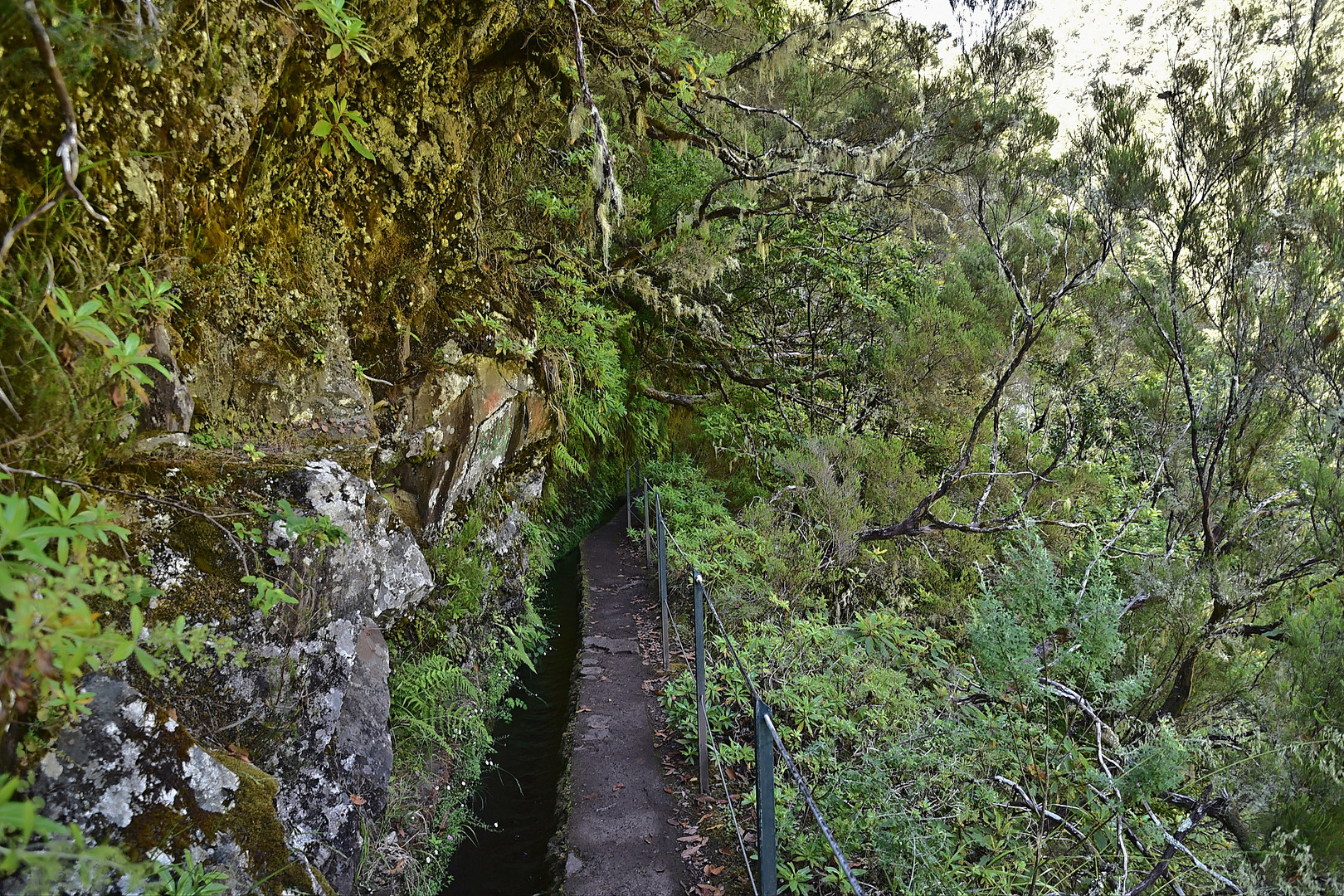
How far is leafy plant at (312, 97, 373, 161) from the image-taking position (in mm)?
3824

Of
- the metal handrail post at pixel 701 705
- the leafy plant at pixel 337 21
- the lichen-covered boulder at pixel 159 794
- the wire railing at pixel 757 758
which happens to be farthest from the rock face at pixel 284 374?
the wire railing at pixel 757 758

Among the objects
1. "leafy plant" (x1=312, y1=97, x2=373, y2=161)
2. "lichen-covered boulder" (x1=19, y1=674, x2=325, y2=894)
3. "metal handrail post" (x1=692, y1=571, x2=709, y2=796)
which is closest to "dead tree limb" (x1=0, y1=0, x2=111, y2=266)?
"lichen-covered boulder" (x1=19, y1=674, x2=325, y2=894)

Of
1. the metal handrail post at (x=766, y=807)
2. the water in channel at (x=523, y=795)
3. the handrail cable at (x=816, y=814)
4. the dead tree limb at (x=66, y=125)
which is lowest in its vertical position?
the water in channel at (x=523, y=795)

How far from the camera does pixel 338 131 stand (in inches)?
168

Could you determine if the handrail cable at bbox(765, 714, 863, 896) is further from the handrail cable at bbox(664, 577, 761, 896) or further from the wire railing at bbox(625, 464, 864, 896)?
the handrail cable at bbox(664, 577, 761, 896)

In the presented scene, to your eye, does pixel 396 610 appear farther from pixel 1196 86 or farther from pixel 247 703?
pixel 1196 86

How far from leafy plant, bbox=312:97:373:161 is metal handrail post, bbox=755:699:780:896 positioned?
3778 mm

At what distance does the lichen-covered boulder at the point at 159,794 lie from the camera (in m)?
2.18

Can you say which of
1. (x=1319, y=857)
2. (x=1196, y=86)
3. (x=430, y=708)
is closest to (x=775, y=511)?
(x=430, y=708)

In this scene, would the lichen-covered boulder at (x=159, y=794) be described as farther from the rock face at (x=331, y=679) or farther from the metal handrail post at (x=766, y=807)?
the metal handrail post at (x=766, y=807)

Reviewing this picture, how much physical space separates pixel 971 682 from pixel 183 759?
4.27 meters

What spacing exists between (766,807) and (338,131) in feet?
15.3

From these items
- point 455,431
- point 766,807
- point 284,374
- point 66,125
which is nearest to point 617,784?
point 766,807

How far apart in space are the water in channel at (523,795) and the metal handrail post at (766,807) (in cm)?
167
